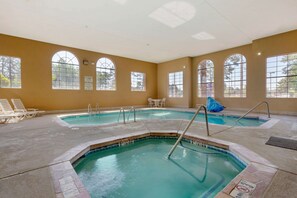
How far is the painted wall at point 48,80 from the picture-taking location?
6468mm

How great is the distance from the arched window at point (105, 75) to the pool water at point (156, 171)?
6.66 metres

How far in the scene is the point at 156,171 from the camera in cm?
232

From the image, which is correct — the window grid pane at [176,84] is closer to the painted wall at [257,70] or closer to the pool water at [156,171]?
the painted wall at [257,70]

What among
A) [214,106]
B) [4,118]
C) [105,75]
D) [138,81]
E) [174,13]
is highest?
[174,13]

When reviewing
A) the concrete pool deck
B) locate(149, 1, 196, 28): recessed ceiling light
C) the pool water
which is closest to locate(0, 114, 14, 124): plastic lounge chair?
the concrete pool deck

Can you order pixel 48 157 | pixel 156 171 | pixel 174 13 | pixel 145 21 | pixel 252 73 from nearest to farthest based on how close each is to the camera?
1. pixel 48 157
2. pixel 156 171
3. pixel 174 13
4. pixel 145 21
5. pixel 252 73

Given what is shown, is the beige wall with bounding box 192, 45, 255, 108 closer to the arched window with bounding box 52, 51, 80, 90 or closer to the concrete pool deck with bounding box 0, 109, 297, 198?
the concrete pool deck with bounding box 0, 109, 297, 198

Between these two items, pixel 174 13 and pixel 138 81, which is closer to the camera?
pixel 174 13

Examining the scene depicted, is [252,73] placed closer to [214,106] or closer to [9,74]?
[214,106]

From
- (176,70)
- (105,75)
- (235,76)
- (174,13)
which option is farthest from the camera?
(176,70)

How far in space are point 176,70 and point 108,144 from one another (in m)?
8.48

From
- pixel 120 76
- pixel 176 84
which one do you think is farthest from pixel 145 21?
pixel 176 84

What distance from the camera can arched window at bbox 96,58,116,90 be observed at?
8.92 metres

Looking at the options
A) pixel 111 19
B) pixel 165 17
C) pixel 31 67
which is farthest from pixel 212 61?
pixel 31 67
